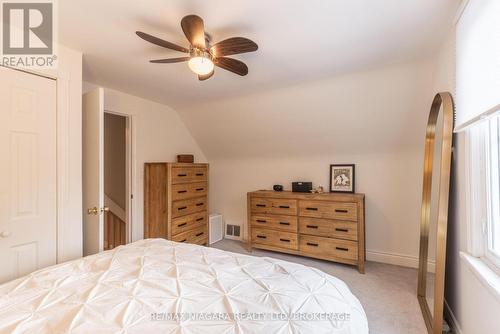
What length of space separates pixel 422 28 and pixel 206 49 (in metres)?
1.57

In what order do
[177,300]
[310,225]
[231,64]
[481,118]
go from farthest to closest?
[310,225], [231,64], [481,118], [177,300]

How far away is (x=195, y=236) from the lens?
11.6 ft

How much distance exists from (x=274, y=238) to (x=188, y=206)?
131 centimetres

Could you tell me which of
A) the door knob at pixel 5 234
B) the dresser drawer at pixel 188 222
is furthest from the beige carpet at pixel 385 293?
the door knob at pixel 5 234

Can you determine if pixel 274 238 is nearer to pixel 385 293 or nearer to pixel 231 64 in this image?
pixel 385 293

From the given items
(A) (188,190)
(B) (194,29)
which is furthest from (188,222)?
(B) (194,29)

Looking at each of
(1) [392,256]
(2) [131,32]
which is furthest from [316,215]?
(2) [131,32]

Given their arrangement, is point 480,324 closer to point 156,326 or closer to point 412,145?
point 156,326

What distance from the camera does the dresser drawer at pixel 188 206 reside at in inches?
126

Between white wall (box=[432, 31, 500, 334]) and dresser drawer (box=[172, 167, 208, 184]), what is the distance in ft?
9.58

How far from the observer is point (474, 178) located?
1.51 meters

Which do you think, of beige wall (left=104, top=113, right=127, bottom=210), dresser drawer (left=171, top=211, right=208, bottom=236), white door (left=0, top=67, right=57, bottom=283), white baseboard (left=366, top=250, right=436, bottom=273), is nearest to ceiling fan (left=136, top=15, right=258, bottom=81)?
white door (left=0, top=67, right=57, bottom=283)

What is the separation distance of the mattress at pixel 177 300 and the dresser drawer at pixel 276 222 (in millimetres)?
1689

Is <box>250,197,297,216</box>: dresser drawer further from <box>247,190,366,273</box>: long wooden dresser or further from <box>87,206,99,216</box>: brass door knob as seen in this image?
<box>87,206,99,216</box>: brass door knob
